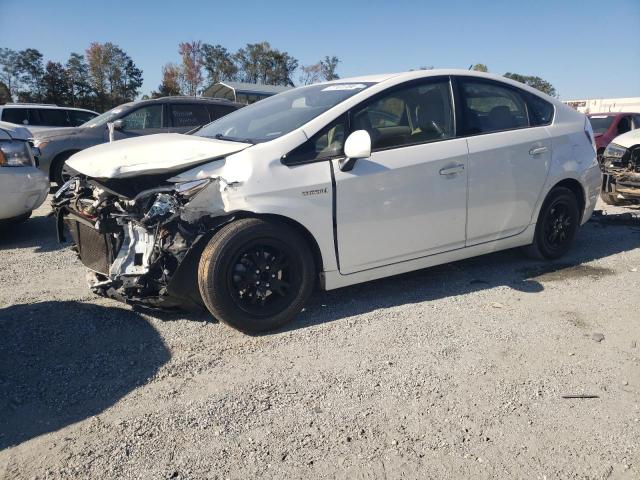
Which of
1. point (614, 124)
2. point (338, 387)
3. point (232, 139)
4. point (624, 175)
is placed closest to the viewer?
point (338, 387)

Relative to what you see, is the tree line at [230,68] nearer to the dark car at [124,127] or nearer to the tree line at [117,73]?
the tree line at [117,73]

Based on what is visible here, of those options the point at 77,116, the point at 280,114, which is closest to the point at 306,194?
the point at 280,114

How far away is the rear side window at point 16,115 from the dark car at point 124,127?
1612 millimetres

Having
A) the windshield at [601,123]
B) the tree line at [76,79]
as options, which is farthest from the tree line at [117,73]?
the windshield at [601,123]

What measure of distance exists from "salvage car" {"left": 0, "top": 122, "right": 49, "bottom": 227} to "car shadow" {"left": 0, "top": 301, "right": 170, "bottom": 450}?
2211 millimetres

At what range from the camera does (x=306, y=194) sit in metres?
3.48

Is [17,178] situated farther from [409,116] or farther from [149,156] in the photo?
[409,116]

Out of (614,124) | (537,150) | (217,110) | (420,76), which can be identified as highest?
(217,110)

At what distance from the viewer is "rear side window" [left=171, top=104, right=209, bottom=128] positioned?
9805 millimetres

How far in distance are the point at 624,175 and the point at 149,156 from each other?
701cm

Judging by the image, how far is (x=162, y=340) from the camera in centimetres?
338

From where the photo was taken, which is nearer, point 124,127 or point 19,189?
point 19,189

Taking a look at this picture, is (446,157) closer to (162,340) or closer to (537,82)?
(162,340)

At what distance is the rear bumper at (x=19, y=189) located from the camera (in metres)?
5.50
